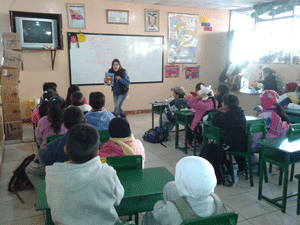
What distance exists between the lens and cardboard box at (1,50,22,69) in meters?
4.54

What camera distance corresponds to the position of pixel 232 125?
311 centimetres

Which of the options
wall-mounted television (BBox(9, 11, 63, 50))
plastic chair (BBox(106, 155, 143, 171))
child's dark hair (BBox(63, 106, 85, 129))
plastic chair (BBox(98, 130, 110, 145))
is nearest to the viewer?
plastic chair (BBox(106, 155, 143, 171))

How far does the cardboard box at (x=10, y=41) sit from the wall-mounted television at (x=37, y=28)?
39.1 inches

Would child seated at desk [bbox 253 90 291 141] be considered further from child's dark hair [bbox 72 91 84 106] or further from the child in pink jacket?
child's dark hair [bbox 72 91 84 106]

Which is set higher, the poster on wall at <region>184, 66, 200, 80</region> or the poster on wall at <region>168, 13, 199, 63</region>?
the poster on wall at <region>168, 13, 199, 63</region>

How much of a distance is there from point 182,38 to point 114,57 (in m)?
2.04

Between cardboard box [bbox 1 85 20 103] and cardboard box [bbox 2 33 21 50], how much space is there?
688 mm

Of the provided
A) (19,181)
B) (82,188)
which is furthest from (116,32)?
(82,188)

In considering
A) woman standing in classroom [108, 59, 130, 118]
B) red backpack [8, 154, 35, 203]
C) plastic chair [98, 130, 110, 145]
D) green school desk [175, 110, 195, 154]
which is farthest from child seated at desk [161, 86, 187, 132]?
red backpack [8, 154, 35, 203]

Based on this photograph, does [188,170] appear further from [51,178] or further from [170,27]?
[170,27]

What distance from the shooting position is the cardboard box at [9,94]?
4633 mm

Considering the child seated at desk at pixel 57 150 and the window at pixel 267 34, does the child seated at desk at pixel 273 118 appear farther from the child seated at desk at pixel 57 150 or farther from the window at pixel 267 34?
the window at pixel 267 34

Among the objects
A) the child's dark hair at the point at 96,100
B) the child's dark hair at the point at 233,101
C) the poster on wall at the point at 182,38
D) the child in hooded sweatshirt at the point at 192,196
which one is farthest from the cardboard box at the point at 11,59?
the child in hooded sweatshirt at the point at 192,196

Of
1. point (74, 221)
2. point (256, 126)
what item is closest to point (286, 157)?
point (256, 126)
